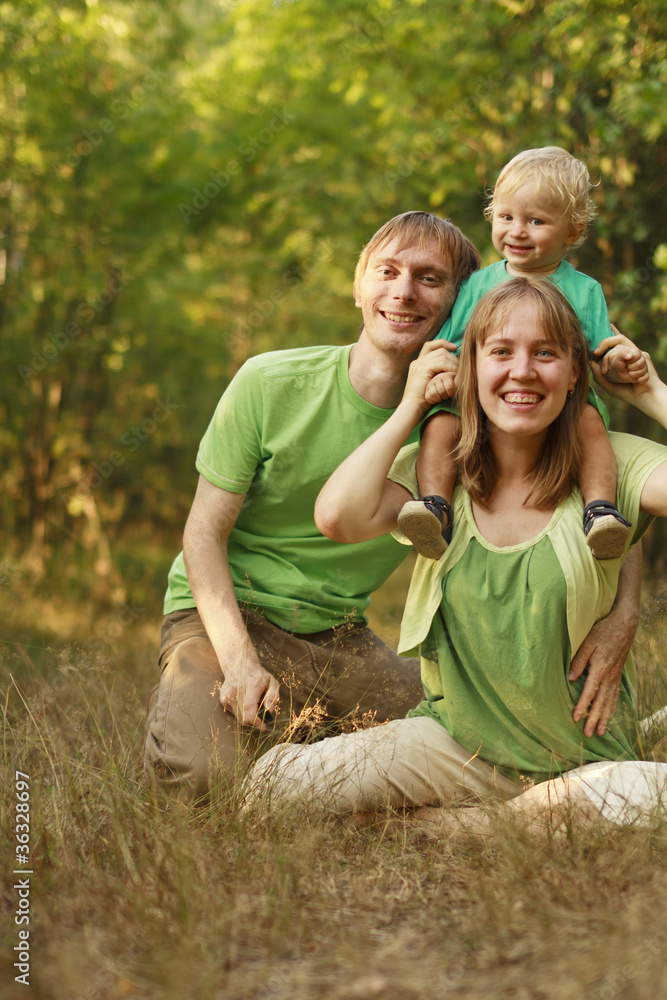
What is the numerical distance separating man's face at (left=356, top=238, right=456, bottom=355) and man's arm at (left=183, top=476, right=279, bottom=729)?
703mm

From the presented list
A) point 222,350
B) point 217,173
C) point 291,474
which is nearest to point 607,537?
point 291,474

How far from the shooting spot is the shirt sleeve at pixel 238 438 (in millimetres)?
2842

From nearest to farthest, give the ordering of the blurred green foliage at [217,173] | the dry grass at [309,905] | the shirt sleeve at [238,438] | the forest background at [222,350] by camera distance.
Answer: the dry grass at [309,905]
the forest background at [222,350]
the shirt sleeve at [238,438]
the blurred green foliage at [217,173]

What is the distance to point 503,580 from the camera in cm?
230

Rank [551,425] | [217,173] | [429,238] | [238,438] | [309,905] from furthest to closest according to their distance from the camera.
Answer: [217,173], [238,438], [429,238], [551,425], [309,905]

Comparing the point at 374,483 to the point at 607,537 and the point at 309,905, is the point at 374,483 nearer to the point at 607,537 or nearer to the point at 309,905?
the point at 607,537

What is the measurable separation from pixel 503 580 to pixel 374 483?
0.42 meters

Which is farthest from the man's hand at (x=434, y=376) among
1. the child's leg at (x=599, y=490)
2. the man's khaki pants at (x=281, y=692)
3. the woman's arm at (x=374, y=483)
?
the man's khaki pants at (x=281, y=692)

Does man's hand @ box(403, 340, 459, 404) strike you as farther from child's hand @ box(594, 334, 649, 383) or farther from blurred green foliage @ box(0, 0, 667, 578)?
blurred green foliage @ box(0, 0, 667, 578)

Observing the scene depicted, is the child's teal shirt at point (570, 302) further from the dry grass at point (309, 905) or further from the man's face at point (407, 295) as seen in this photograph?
the dry grass at point (309, 905)

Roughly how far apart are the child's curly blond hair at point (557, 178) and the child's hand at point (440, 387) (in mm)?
741

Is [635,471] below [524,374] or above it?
below

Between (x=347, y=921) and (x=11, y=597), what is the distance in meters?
3.28

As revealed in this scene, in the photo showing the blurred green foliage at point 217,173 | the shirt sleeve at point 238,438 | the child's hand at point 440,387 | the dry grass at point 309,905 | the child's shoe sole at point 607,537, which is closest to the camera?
the dry grass at point 309,905
